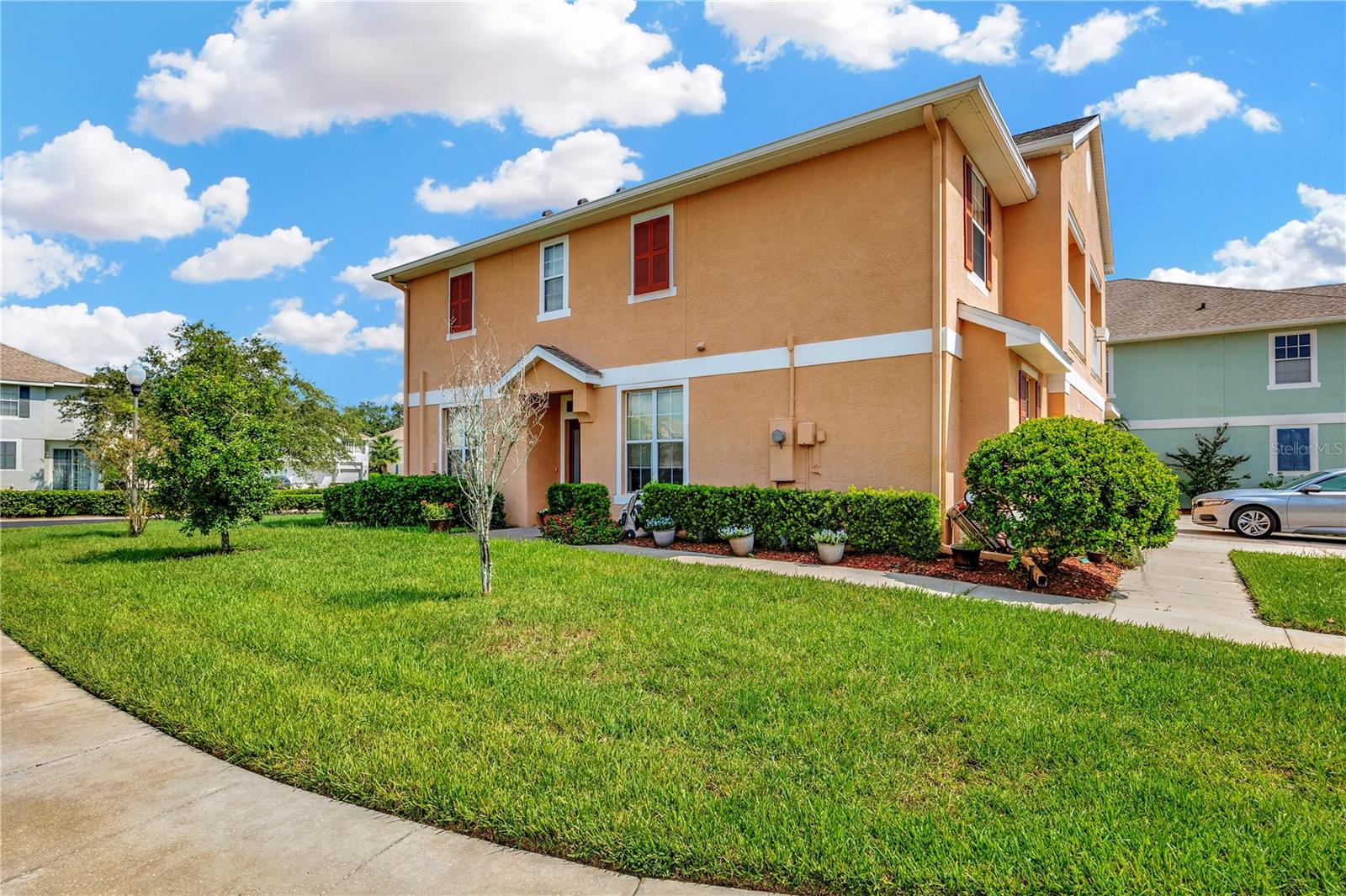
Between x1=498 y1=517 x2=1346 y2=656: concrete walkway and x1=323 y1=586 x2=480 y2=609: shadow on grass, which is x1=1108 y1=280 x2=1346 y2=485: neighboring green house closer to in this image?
x1=498 y1=517 x2=1346 y2=656: concrete walkway

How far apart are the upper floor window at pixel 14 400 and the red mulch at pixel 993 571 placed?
116 feet

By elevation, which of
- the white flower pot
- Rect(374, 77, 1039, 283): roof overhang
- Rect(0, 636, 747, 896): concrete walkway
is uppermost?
Rect(374, 77, 1039, 283): roof overhang

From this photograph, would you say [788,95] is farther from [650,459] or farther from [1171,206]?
[1171,206]

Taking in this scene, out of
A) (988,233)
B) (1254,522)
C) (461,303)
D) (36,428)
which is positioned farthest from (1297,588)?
(36,428)

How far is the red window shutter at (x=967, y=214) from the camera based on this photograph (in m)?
10.1

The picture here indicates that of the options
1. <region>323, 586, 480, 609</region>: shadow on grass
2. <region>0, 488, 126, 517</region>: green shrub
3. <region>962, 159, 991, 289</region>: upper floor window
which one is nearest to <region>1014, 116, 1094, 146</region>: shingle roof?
<region>962, 159, 991, 289</region>: upper floor window

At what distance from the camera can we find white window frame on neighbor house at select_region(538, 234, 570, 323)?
1354 centimetres

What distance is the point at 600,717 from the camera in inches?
150

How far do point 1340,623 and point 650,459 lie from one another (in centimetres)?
902

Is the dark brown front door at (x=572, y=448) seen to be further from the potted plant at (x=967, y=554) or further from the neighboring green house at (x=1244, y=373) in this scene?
the neighboring green house at (x=1244, y=373)

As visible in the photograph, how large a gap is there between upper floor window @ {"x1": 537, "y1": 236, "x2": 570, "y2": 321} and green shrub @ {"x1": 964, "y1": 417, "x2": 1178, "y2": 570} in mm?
8699

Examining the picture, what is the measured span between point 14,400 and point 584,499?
32856 millimetres

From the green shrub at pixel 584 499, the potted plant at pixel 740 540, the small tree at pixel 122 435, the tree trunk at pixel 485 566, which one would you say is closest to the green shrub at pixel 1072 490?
the potted plant at pixel 740 540

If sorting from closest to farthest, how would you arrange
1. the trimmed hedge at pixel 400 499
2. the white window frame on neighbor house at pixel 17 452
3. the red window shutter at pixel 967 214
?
the red window shutter at pixel 967 214 → the trimmed hedge at pixel 400 499 → the white window frame on neighbor house at pixel 17 452
